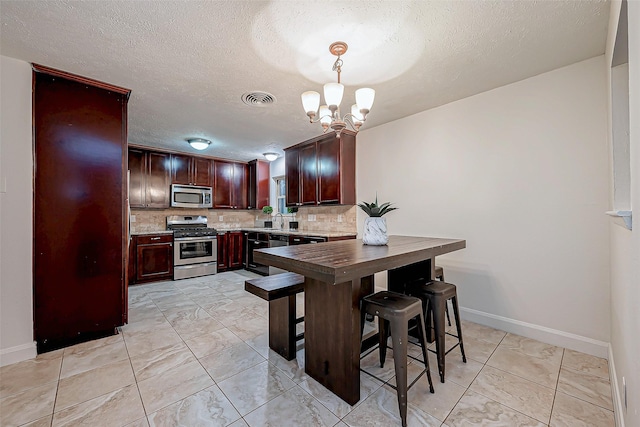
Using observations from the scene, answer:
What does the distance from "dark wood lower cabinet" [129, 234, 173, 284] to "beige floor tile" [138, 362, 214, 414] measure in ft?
10.2

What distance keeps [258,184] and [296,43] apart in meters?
4.22

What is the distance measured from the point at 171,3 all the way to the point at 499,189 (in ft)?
10.2

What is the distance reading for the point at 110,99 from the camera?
104 inches

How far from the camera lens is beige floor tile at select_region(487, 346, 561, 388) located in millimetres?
1924

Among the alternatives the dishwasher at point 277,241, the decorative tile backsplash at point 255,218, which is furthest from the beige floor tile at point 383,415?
the dishwasher at point 277,241

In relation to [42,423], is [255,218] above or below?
above

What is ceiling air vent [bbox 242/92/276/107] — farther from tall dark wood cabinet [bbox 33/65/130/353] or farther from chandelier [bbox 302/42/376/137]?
tall dark wood cabinet [bbox 33/65/130/353]

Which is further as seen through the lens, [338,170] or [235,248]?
[235,248]

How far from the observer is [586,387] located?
5.98 ft

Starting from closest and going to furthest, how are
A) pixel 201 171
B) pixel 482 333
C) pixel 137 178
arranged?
pixel 482 333, pixel 137 178, pixel 201 171

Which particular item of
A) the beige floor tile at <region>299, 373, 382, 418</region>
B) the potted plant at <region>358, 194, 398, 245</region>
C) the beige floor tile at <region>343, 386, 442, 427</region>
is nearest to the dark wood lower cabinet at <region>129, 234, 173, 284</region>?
the beige floor tile at <region>299, 373, 382, 418</region>

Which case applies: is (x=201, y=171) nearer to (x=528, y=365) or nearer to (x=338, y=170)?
(x=338, y=170)

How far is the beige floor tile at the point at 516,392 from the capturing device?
5.34 feet

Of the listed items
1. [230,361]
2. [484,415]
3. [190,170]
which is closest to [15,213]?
[230,361]
